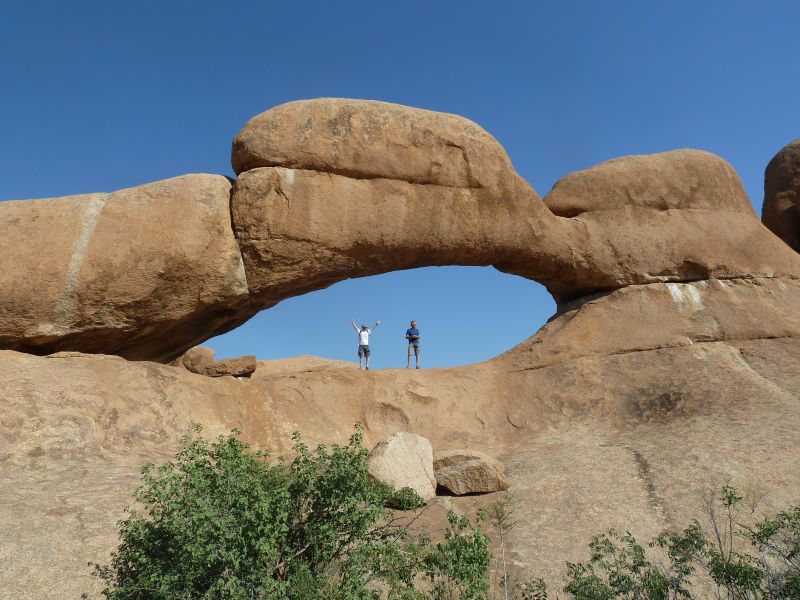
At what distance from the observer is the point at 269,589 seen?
15.4 ft

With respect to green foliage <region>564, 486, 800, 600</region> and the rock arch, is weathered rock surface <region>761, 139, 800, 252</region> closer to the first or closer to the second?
the rock arch

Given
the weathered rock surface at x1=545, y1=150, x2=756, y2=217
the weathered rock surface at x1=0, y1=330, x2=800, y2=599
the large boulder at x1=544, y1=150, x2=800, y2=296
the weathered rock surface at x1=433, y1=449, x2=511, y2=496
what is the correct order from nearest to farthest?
the weathered rock surface at x1=0, y1=330, x2=800, y2=599 → the weathered rock surface at x1=433, y1=449, x2=511, y2=496 → the large boulder at x1=544, y1=150, x2=800, y2=296 → the weathered rock surface at x1=545, y1=150, x2=756, y2=217

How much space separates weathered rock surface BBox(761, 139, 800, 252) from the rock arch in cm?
457

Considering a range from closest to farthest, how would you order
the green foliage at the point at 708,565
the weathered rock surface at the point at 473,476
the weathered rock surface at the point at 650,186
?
the green foliage at the point at 708,565 → the weathered rock surface at the point at 473,476 → the weathered rock surface at the point at 650,186

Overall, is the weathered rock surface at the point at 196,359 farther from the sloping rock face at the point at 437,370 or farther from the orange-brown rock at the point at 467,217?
the orange-brown rock at the point at 467,217

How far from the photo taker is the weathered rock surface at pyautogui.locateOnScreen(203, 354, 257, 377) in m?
10.1

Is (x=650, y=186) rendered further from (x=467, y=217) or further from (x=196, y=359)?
(x=196, y=359)

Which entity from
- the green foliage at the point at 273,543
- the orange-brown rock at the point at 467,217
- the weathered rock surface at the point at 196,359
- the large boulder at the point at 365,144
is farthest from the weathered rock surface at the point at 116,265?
the green foliage at the point at 273,543

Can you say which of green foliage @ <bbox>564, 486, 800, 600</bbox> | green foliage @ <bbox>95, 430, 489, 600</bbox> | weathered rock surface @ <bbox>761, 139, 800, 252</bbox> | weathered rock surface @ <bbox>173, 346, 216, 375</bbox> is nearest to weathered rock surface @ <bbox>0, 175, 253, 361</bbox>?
weathered rock surface @ <bbox>173, 346, 216, 375</bbox>

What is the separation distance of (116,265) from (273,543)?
5.35 m

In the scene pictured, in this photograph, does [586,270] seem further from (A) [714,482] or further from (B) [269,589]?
(B) [269,589]

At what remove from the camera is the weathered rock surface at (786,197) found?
1577cm

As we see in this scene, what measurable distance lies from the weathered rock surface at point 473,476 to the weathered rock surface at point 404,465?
0.18m

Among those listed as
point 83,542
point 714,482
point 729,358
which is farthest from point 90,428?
point 729,358
